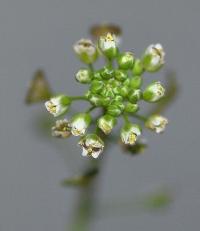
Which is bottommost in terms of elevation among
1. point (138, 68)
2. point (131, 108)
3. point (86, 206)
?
point (86, 206)

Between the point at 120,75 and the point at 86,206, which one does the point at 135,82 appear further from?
the point at 86,206

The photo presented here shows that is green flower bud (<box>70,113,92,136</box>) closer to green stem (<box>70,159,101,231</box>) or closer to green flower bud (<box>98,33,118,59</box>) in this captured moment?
green flower bud (<box>98,33,118,59</box>)

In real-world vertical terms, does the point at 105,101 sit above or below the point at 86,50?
below

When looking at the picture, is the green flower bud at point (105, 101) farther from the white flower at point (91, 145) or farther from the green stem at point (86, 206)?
the green stem at point (86, 206)

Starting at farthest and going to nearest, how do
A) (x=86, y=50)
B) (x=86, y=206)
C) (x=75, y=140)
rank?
(x=75, y=140) < (x=86, y=206) < (x=86, y=50)

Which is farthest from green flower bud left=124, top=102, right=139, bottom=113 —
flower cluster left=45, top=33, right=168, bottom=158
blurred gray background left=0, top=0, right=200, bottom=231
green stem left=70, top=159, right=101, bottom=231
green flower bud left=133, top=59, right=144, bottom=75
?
blurred gray background left=0, top=0, right=200, bottom=231

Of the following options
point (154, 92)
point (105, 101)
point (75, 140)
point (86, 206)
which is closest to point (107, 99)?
point (105, 101)

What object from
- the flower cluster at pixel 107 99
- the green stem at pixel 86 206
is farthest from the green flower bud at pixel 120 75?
the green stem at pixel 86 206
